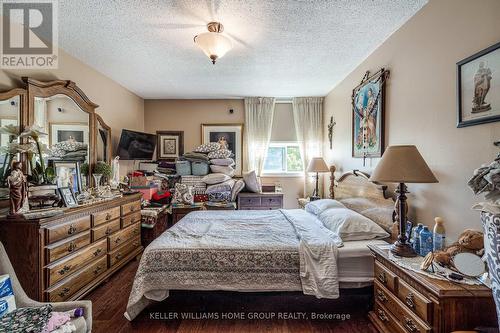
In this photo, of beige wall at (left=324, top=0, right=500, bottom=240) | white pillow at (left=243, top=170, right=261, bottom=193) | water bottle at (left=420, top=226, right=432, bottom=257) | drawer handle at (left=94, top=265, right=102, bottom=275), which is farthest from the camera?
white pillow at (left=243, top=170, right=261, bottom=193)

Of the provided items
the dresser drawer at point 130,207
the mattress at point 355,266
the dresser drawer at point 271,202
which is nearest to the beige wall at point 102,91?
the dresser drawer at point 130,207

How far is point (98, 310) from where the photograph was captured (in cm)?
225

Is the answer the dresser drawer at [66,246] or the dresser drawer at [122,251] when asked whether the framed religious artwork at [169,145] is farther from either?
the dresser drawer at [66,246]

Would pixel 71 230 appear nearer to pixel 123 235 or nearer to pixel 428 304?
pixel 123 235

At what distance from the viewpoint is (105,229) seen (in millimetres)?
2736

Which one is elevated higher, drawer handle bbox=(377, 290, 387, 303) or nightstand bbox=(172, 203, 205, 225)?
nightstand bbox=(172, 203, 205, 225)

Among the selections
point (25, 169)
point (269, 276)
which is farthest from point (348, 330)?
point (25, 169)

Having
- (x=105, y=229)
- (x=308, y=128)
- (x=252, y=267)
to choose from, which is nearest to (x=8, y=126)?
(x=105, y=229)

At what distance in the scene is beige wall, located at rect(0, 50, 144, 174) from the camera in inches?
97.0

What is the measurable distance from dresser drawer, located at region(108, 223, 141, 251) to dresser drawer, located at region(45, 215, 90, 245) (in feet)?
1.58

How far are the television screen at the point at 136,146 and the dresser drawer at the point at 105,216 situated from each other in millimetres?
1325

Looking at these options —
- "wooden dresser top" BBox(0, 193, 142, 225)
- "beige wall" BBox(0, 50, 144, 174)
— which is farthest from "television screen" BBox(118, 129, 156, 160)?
"wooden dresser top" BBox(0, 193, 142, 225)

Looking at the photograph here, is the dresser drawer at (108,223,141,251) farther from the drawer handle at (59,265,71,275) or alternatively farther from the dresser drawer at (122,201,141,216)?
the drawer handle at (59,265,71,275)

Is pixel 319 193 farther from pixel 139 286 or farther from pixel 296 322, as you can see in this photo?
pixel 139 286
